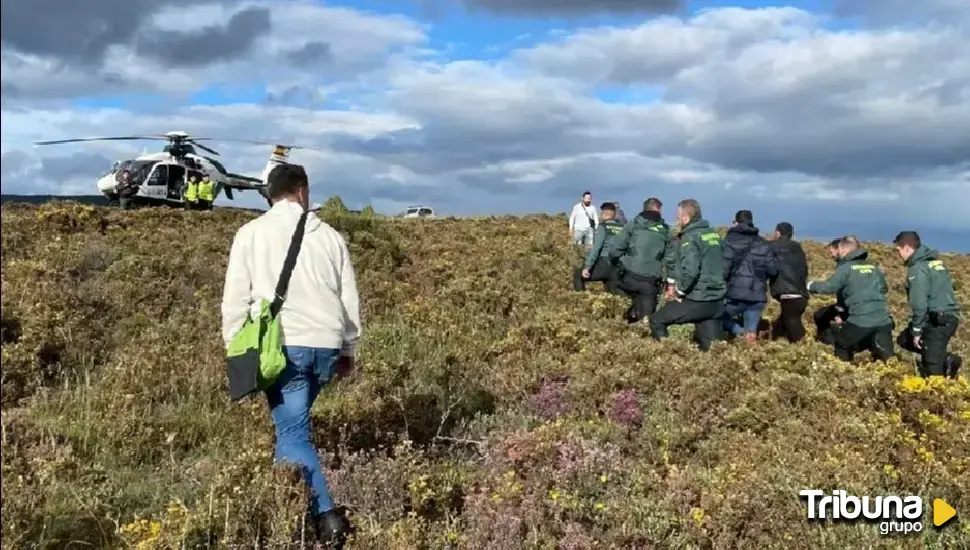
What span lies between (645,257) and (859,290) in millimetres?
2481

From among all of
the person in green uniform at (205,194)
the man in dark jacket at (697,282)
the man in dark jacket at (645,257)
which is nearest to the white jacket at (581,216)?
the man in dark jacket at (645,257)

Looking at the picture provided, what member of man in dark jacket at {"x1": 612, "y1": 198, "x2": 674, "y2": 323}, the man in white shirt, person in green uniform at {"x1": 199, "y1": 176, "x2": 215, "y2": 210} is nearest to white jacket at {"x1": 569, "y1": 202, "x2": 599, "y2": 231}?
the man in white shirt

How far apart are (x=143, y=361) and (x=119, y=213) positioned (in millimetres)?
12554

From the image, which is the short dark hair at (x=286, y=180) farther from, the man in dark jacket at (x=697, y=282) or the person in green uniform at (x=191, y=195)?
the person in green uniform at (x=191, y=195)

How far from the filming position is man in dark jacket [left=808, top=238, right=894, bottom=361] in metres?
9.53

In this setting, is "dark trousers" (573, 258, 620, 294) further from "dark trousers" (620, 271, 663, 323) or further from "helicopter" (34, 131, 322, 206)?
"helicopter" (34, 131, 322, 206)

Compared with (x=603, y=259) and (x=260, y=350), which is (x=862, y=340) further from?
(x=260, y=350)

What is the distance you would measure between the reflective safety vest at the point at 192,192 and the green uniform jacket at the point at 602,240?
17.4m

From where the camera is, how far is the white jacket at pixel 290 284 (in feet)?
14.7

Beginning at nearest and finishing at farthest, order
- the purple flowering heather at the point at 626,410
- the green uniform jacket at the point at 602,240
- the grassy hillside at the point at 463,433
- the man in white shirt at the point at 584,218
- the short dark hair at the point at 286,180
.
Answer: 1. the grassy hillside at the point at 463,433
2. the short dark hair at the point at 286,180
3. the purple flowering heather at the point at 626,410
4. the green uniform jacket at the point at 602,240
5. the man in white shirt at the point at 584,218

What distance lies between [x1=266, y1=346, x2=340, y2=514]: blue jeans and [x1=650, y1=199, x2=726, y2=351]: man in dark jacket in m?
5.68

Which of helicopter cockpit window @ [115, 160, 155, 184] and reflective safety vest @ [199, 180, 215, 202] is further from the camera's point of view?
reflective safety vest @ [199, 180, 215, 202]

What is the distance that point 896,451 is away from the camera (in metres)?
5.50

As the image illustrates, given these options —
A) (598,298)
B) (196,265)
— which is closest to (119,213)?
(196,265)
